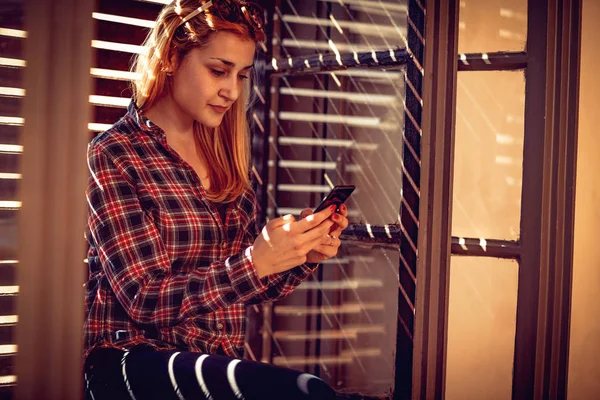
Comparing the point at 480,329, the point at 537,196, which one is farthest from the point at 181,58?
the point at 480,329

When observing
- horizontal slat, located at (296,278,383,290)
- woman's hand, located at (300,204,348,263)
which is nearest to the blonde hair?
woman's hand, located at (300,204,348,263)

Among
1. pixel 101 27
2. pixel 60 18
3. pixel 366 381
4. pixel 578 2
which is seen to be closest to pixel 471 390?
pixel 366 381

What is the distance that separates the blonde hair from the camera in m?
1.53

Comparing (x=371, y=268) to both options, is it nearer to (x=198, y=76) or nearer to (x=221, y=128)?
(x=221, y=128)

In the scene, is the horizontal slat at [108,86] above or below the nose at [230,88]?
above

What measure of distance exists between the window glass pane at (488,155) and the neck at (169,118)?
80 centimetres

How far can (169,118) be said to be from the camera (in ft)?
5.39

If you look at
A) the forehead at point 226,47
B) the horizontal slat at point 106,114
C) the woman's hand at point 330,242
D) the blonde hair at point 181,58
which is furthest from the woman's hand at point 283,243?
the horizontal slat at point 106,114

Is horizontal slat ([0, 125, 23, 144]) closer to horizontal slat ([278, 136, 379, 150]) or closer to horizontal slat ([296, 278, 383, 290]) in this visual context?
horizontal slat ([278, 136, 379, 150])

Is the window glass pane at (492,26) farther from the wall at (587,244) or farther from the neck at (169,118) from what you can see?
the neck at (169,118)

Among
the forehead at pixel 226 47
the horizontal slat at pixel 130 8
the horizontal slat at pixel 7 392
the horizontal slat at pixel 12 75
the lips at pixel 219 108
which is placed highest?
the horizontal slat at pixel 130 8

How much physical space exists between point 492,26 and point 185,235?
1.05m

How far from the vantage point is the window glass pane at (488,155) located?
172cm

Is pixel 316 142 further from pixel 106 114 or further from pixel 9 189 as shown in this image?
pixel 9 189
